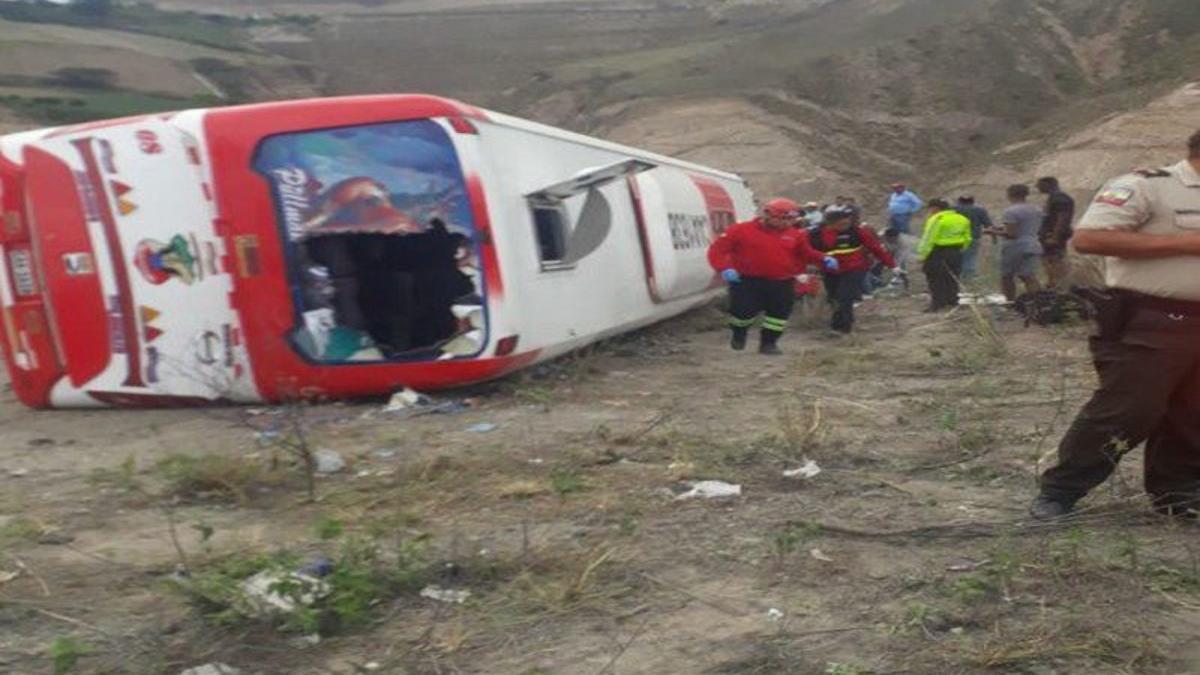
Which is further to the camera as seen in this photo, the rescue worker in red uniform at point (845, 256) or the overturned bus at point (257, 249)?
the rescue worker in red uniform at point (845, 256)

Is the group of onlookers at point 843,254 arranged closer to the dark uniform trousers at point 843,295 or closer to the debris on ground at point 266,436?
the dark uniform trousers at point 843,295

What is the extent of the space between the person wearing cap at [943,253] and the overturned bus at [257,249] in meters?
5.98

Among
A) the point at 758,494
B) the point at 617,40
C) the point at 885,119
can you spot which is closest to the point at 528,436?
the point at 758,494

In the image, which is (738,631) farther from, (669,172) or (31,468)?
(669,172)

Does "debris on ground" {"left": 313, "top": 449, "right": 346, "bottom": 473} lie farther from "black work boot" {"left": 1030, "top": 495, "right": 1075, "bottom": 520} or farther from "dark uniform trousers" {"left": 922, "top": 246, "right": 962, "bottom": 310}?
"dark uniform trousers" {"left": 922, "top": 246, "right": 962, "bottom": 310}

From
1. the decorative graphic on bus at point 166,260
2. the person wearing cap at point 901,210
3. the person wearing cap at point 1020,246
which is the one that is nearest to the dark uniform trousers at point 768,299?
the person wearing cap at point 1020,246

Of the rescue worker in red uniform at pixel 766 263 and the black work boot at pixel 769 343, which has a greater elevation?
the rescue worker in red uniform at pixel 766 263

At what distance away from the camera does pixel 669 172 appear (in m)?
13.0

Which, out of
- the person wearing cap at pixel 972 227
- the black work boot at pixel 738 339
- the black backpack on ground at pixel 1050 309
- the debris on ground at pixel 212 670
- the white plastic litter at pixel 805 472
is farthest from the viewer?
the person wearing cap at pixel 972 227

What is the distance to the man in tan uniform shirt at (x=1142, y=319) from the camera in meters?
4.58

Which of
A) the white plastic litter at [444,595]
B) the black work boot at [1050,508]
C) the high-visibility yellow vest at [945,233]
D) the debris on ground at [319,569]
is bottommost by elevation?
the high-visibility yellow vest at [945,233]

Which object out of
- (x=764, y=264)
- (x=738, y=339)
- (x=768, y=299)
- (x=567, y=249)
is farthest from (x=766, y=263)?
(x=567, y=249)

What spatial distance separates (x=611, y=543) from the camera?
484cm

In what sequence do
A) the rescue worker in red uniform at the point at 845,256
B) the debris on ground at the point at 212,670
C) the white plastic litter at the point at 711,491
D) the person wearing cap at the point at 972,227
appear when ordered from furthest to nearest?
the person wearing cap at the point at 972,227 < the rescue worker in red uniform at the point at 845,256 < the white plastic litter at the point at 711,491 < the debris on ground at the point at 212,670
